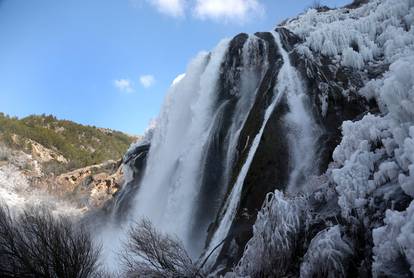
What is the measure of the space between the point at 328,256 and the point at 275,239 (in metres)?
1.35

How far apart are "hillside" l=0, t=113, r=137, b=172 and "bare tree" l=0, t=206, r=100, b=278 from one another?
58.9 meters

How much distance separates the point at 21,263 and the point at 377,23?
781 inches

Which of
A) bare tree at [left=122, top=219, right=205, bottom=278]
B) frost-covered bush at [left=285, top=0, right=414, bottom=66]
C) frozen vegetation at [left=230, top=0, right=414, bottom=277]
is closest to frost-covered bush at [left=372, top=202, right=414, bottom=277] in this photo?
frozen vegetation at [left=230, top=0, right=414, bottom=277]

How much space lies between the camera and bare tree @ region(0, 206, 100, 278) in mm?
12008

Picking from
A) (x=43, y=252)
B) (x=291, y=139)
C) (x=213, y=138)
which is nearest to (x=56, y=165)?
(x=213, y=138)

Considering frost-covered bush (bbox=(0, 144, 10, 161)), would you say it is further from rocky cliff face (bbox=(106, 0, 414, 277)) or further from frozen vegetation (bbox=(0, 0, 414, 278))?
rocky cliff face (bbox=(106, 0, 414, 277))

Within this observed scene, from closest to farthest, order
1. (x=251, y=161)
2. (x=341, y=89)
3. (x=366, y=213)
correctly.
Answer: (x=366, y=213) → (x=251, y=161) → (x=341, y=89)

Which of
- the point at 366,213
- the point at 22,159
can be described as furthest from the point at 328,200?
the point at 22,159

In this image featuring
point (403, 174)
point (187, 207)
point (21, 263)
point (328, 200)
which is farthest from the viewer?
point (187, 207)

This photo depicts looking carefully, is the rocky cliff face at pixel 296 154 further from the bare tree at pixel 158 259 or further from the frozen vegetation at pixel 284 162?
the bare tree at pixel 158 259

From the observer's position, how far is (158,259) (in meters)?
10.6

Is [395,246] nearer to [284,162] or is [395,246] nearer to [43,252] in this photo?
[43,252]

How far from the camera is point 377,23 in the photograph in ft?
75.5

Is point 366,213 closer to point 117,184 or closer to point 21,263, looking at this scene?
point 21,263
